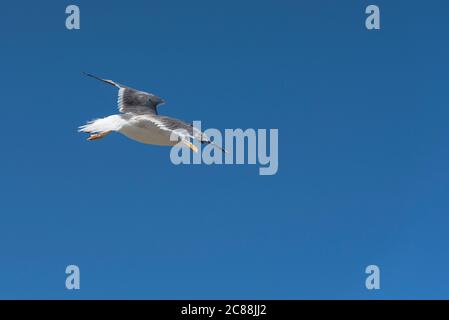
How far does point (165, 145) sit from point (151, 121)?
0.68m

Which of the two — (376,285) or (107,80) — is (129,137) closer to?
(107,80)

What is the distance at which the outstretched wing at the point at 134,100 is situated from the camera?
2039 cm

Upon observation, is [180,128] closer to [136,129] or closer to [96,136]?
[136,129]

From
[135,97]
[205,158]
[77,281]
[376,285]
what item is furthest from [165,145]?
[376,285]

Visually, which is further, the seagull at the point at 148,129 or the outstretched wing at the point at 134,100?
the outstretched wing at the point at 134,100

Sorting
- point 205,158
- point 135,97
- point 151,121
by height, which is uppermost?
point 135,97

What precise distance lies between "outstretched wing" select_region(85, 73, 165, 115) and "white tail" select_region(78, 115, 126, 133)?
167 cm

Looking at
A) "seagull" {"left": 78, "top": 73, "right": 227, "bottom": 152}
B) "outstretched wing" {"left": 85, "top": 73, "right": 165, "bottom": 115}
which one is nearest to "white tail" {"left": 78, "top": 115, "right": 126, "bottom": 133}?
"seagull" {"left": 78, "top": 73, "right": 227, "bottom": 152}

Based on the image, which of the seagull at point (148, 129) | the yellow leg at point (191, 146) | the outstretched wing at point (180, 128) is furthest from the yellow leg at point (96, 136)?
the yellow leg at point (191, 146)

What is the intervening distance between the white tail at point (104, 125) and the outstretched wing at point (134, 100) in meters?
1.67

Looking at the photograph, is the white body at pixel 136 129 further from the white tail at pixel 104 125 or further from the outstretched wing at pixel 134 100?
the outstretched wing at pixel 134 100

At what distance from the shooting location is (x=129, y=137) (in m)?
18.1

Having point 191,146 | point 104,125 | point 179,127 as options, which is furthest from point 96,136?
point 191,146

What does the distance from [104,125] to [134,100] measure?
120 inches
